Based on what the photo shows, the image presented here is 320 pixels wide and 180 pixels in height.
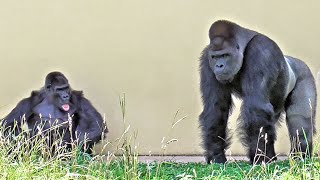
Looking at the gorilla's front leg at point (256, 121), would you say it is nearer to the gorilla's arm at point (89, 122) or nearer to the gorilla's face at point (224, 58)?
the gorilla's face at point (224, 58)

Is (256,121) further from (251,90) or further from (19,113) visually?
(19,113)

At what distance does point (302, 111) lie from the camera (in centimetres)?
452

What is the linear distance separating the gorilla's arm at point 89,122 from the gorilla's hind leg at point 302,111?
1287 mm

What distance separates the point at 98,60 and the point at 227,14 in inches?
39.3

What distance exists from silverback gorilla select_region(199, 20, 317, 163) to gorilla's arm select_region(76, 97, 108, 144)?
35.1 inches

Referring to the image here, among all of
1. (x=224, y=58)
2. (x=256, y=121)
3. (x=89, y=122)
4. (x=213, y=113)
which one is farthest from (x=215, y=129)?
(x=89, y=122)

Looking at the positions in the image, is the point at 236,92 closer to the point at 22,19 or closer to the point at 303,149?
the point at 303,149

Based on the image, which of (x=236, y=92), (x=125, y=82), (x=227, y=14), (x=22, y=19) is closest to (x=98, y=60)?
(x=125, y=82)

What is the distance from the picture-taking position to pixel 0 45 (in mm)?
5379

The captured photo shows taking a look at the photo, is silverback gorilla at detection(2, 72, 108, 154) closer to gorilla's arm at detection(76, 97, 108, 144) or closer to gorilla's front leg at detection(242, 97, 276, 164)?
gorilla's arm at detection(76, 97, 108, 144)

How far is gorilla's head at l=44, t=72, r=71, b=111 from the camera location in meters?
5.00

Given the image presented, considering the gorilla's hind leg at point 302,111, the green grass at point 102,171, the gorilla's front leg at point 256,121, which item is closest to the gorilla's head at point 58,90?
the green grass at point 102,171

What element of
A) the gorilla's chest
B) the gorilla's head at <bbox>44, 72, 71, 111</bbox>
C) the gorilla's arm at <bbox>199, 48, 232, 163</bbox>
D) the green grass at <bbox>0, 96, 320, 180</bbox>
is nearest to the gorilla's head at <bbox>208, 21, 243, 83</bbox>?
the gorilla's arm at <bbox>199, 48, 232, 163</bbox>

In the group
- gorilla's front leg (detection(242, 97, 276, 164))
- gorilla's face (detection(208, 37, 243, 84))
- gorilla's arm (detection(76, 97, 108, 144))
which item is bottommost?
gorilla's arm (detection(76, 97, 108, 144))
